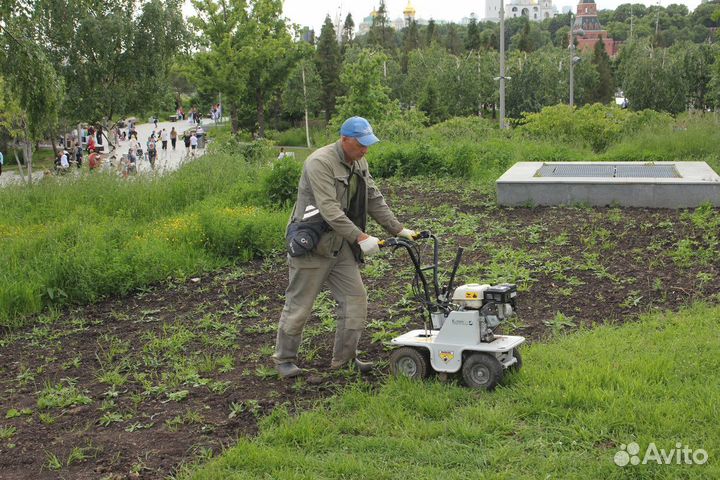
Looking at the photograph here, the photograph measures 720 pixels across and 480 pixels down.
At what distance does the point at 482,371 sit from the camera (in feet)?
18.0

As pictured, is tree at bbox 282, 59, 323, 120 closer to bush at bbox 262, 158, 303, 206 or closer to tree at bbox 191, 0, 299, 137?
tree at bbox 191, 0, 299, 137

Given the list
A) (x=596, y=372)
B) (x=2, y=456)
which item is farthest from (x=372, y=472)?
(x=2, y=456)

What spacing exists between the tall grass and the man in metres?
3.76

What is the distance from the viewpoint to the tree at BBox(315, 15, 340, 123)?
63.6 meters

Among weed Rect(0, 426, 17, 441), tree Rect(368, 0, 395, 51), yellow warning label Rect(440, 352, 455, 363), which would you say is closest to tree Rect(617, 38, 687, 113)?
tree Rect(368, 0, 395, 51)

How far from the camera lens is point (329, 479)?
4.36m

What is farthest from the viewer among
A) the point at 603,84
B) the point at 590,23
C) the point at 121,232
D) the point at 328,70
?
the point at 590,23

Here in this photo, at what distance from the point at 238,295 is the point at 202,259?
1.65 meters

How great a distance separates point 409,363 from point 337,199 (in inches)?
49.7

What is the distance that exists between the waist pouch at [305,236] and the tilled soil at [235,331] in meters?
0.95

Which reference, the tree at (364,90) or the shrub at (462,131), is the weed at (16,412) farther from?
the tree at (364,90)

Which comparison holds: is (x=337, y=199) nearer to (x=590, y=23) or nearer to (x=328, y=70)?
(x=328, y=70)

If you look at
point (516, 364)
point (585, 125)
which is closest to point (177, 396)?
point (516, 364)

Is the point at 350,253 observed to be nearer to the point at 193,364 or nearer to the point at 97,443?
the point at 193,364
